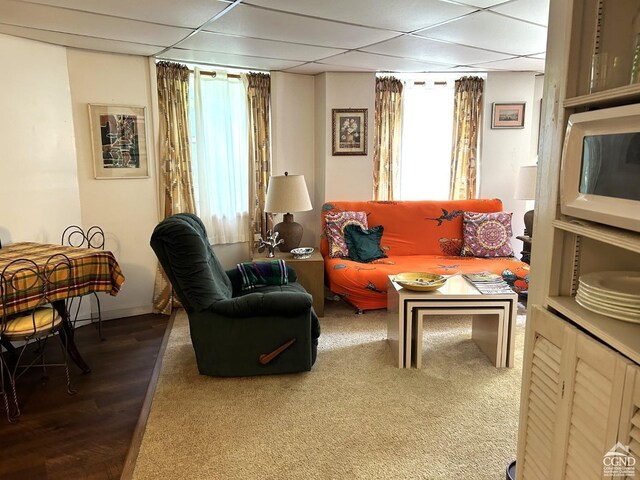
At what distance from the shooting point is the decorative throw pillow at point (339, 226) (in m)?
4.33

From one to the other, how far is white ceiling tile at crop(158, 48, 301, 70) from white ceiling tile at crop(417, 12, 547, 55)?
4.94ft

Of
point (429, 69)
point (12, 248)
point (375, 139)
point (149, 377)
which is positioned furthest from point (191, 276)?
point (429, 69)

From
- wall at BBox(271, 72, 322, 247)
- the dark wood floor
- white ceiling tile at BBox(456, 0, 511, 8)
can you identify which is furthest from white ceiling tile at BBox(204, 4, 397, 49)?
the dark wood floor

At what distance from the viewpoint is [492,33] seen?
10.4 ft

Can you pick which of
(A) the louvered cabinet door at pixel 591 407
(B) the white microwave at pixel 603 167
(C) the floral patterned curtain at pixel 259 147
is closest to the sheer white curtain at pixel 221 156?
(C) the floral patterned curtain at pixel 259 147

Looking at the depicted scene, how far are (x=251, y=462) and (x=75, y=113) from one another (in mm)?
3141

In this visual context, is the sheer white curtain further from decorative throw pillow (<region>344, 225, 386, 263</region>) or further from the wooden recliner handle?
the wooden recliner handle

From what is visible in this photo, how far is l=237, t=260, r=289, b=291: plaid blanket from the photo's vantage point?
360cm

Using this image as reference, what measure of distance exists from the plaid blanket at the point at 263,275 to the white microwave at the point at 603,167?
2.46m

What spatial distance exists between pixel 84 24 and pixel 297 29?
1378 millimetres

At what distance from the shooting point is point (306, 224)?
16.2 ft

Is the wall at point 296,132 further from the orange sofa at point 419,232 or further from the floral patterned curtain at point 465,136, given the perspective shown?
the floral patterned curtain at point 465,136

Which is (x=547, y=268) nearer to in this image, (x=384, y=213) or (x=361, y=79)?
(x=384, y=213)

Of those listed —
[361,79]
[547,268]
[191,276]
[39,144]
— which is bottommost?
[191,276]
